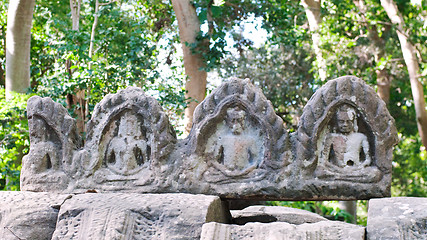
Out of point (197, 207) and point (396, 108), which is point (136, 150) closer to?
point (197, 207)

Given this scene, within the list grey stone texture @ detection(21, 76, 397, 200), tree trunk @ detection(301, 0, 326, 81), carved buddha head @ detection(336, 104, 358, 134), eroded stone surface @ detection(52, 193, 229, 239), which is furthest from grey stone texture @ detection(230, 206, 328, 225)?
tree trunk @ detection(301, 0, 326, 81)

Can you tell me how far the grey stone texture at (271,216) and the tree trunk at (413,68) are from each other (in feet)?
13.8

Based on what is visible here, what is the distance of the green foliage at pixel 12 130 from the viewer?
6297 millimetres

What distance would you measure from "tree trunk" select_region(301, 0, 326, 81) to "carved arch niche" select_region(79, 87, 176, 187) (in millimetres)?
6077

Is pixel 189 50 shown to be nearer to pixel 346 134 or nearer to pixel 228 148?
pixel 228 148

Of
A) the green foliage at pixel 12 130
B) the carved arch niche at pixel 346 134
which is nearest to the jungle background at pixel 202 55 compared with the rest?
the green foliage at pixel 12 130

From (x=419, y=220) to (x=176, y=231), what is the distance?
1.52 meters

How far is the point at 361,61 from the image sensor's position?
1012 centimetres

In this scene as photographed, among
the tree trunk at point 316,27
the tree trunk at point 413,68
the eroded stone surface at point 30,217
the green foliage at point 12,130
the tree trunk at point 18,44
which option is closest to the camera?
the eroded stone surface at point 30,217

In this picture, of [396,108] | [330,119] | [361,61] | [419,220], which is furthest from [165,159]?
[396,108]

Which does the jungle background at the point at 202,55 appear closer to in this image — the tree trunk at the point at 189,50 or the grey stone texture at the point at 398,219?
the tree trunk at the point at 189,50

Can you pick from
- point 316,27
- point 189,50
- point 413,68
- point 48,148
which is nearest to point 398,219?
point 48,148

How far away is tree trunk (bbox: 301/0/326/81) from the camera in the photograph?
9.64 metres

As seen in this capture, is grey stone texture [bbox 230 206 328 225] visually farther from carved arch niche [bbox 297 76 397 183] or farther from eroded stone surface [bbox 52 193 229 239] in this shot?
carved arch niche [bbox 297 76 397 183]
